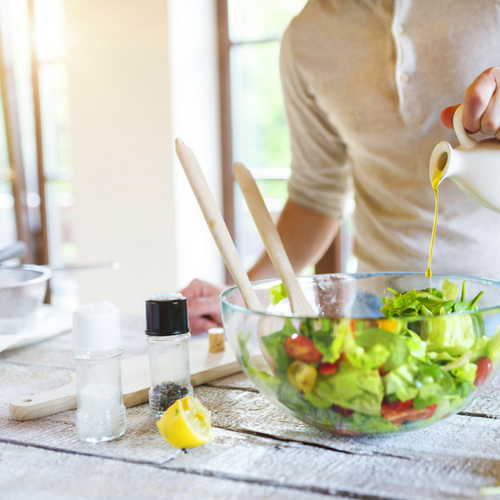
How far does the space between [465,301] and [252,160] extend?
2.25m

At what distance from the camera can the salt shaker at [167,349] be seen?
0.66 meters

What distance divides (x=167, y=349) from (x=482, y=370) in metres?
0.33

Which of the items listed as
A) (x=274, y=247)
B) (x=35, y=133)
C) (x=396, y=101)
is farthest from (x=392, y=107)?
(x=35, y=133)

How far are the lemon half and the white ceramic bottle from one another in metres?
0.41

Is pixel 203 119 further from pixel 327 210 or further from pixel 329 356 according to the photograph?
pixel 329 356

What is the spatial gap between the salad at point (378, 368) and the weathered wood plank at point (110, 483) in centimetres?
9

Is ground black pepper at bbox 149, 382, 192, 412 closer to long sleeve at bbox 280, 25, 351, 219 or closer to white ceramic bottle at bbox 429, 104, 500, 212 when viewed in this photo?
white ceramic bottle at bbox 429, 104, 500, 212

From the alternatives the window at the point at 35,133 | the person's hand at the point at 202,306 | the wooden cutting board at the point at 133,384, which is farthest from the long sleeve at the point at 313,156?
the window at the point at 35,133

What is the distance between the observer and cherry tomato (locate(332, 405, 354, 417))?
56 centimetres

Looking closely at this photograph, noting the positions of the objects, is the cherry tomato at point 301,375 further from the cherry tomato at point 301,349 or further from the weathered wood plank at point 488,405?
the weathered wood plank at point 488,405

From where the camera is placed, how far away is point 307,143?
139 centimetres

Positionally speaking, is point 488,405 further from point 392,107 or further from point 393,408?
point 392,107

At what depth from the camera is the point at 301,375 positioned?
0.56 meters

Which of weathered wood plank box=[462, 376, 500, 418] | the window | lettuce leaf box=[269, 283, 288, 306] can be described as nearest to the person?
lettuce leaf box=[269, 283, 288, 306]
